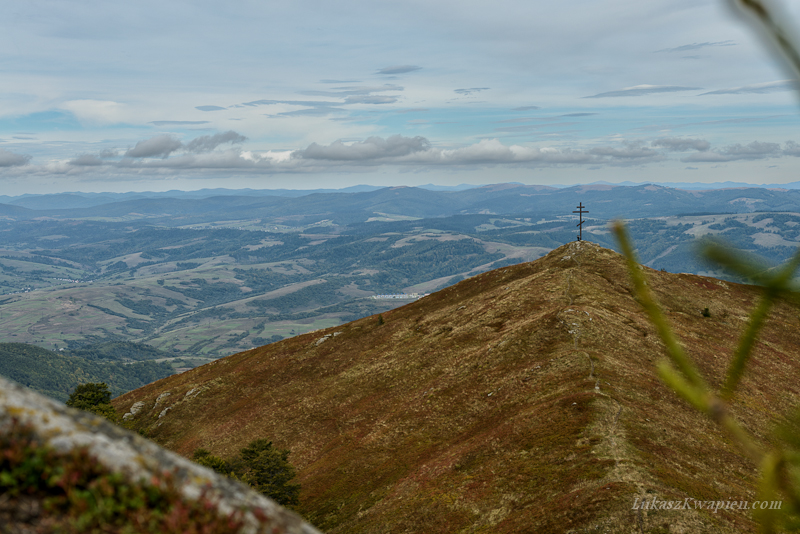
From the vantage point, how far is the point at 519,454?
40406 millimetres

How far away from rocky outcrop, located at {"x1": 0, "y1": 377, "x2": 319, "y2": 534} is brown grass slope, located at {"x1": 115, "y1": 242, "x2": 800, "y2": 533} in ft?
83.5

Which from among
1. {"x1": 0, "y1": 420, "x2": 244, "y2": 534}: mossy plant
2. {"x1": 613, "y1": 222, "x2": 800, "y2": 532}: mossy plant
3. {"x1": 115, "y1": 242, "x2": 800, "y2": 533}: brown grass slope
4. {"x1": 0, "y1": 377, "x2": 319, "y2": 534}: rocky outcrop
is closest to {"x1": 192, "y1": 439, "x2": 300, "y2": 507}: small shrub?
{"x1": 115, "y1": 242, "x2": 800, "y2": 533}: brown grass slope

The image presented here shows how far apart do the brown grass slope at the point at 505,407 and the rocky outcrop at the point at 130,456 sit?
25437 mm

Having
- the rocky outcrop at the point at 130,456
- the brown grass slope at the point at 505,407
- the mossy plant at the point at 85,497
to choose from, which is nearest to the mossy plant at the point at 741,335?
the rocky outcrop at the point at 130,456

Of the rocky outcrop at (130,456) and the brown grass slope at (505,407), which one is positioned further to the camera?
the brown grass slope at (505,407)

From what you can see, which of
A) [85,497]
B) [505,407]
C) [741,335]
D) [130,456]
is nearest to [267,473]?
[505,407]

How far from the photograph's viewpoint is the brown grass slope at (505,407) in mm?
34125

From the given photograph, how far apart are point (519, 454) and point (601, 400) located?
9.35 meters

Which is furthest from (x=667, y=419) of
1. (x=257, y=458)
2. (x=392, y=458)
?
(x=257, y=458)

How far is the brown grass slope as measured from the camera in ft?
112

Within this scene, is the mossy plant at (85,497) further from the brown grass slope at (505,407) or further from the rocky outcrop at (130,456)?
the brown grass slope at (505,407)

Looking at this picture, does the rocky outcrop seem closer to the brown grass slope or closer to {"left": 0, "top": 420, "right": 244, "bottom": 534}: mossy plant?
{"left": 0, "top": 420, "right": 244, "bottom": 534}: mossy plant

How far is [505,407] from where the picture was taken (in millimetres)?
51281

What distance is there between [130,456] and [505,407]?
47146mm
